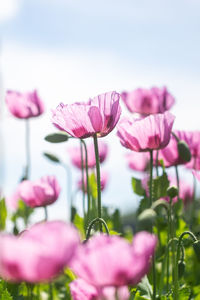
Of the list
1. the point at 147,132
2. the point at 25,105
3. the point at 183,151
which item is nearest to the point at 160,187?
the point at 183,151

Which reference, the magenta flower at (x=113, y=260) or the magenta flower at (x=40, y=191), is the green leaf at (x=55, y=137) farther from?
the magenta flower at (x=113, y=260)

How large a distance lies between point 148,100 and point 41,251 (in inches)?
64.6

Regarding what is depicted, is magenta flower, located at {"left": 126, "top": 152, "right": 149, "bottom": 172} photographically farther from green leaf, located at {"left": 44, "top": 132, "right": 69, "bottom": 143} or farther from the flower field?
green leaf, located at {"left": 44, "top": 132, "right": 69, "bottom": 143}

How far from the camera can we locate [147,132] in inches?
50.5

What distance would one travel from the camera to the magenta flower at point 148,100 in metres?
2.08

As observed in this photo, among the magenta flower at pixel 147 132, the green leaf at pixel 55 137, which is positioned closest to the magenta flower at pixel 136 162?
the green leaf at pixel 55 137

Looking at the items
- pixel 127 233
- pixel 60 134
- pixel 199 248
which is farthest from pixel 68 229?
pixel 127 233

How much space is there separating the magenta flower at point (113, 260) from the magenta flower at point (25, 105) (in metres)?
1.73

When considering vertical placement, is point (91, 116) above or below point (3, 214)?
above

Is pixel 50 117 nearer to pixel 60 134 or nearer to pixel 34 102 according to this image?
pixel 60 134

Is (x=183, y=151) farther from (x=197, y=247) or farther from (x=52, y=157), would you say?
(x=52, y=157)

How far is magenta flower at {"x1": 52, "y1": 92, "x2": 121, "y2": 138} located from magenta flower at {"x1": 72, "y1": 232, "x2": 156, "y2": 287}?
0.51 metres

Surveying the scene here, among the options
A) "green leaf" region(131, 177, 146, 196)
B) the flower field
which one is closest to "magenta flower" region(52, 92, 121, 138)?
the flower field

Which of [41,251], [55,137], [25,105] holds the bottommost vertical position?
[41,251]
